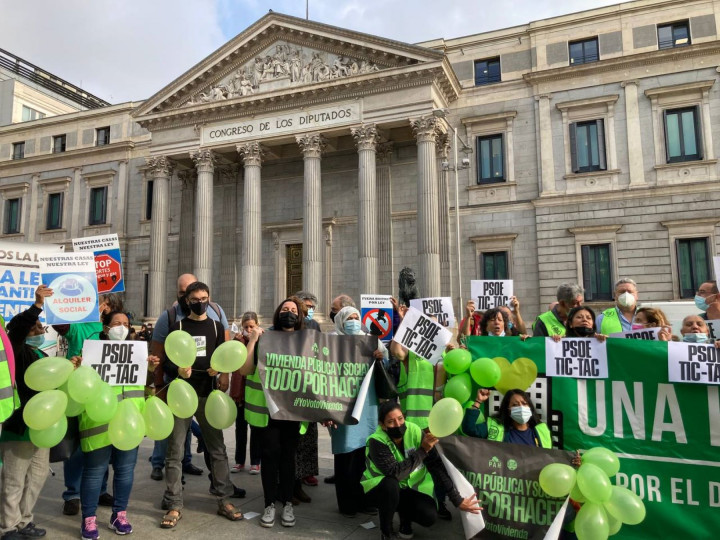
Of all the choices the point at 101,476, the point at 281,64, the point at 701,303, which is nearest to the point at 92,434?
the point at 101,476

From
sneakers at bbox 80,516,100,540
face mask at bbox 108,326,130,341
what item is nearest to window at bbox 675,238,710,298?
face mask at bbox 108,326,130,341

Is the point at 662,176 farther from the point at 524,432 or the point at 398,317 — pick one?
the point at 524,432

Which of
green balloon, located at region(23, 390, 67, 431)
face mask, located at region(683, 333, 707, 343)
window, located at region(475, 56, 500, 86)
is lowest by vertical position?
green balloon, located at region(23, 390, 67, 431)

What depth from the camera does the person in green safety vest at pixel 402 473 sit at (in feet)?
16.7

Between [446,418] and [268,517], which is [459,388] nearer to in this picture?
[446,418]

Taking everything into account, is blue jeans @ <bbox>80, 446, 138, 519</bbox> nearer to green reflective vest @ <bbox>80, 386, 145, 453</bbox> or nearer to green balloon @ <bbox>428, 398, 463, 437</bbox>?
green reflective vest @ <bbox>80, 386, 145, 453</bbox>

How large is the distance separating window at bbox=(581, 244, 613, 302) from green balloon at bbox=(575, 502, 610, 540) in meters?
20.1

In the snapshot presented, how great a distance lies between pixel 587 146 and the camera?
2412 centimetres

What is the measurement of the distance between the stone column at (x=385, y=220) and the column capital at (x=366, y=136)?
2075 millimetres

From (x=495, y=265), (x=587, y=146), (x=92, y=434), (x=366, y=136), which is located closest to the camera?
(x=92, y=434)

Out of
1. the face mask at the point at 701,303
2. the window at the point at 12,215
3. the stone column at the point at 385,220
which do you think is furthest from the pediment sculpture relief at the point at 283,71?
the face mask at the point at 701,303

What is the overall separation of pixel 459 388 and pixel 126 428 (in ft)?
11.0

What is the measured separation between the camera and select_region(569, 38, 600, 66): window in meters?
24.7

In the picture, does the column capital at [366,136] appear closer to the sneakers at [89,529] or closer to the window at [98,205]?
the window at [98,205]
